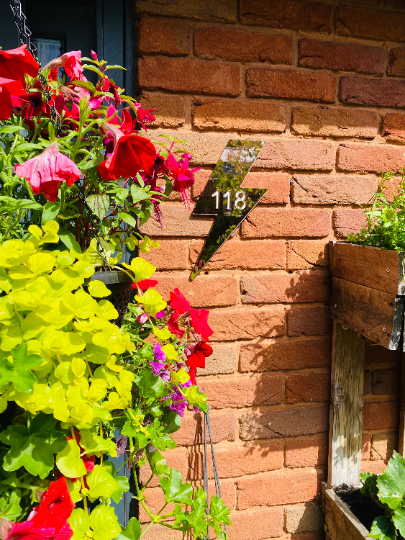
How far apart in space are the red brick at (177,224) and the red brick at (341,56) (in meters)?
0.55

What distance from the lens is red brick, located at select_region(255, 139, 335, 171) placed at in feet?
4.06

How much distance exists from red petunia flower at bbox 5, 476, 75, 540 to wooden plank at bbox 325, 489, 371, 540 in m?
0.93

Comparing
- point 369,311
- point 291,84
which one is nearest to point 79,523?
point 369,311

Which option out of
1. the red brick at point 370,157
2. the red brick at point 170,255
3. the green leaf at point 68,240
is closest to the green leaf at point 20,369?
the green leaf at point 68,240

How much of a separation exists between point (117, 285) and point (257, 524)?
1.02 m

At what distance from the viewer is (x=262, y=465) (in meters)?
1.31

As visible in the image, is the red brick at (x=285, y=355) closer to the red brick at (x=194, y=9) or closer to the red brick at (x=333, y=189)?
the red brick at (x=333, y=189)

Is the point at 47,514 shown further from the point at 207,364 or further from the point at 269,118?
the point at 269,118

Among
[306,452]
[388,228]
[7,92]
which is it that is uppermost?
[7,92]

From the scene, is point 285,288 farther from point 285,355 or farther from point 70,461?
point 70,461

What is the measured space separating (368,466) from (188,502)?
2.73ft

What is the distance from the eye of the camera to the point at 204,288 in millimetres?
1227

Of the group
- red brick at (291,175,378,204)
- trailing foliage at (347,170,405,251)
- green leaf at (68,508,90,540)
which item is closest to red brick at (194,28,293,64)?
red brick at (291,175,378,204)

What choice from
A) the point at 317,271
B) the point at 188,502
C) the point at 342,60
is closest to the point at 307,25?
the point at 342,60
